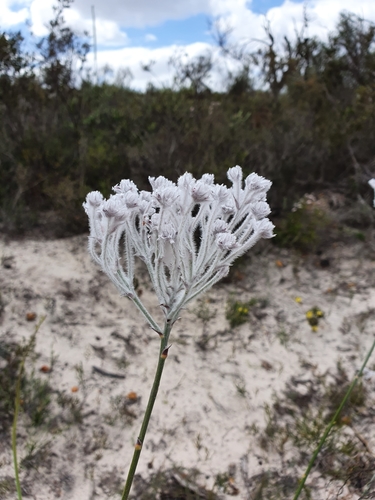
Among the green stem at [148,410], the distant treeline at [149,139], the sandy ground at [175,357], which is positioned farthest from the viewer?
the distant treeline at [149,139]

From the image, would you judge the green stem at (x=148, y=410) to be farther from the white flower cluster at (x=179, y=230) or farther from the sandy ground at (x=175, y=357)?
the sandy ground at (x=175, y=357)

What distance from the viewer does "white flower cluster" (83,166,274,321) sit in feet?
4.46

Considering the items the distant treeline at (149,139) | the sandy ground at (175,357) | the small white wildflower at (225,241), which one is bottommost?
the sandy ground at (175,357)

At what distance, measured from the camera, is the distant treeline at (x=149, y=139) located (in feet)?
16.4

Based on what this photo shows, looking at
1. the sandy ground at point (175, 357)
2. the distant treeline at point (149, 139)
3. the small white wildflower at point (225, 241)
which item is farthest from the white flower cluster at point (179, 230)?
the distant treeline at point (149, 139)

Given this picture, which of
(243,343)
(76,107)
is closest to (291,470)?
(243,343)

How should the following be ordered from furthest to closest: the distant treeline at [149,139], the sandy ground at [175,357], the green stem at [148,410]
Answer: the distant treeline at [149,139] < the sandy ground at [175,357] < the green stem at [148,410]

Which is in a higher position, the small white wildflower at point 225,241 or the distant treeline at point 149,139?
the distant treeline at point 149,139

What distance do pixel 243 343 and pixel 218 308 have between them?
0.45 meters

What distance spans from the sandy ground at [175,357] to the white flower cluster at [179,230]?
1979 mm

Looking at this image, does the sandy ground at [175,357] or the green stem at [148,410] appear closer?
the green stem at [148,410]

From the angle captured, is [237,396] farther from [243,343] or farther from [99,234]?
[99,234]

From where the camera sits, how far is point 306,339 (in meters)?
4.12

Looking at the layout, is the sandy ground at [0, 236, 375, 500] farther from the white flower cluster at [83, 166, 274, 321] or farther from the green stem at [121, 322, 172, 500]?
the white flower cluster at [83, 166, 274, 321]
